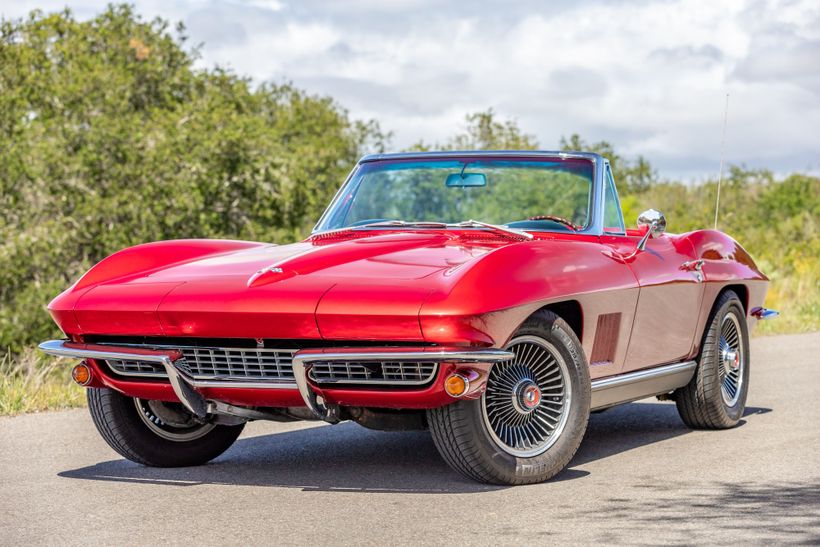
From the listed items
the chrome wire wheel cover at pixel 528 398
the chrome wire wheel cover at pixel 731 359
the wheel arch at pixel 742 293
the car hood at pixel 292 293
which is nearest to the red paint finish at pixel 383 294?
the car hood at pixel 292 293

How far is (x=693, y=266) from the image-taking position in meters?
7.25

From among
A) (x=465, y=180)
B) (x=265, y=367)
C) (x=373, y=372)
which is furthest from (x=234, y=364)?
(x=465, y=180)

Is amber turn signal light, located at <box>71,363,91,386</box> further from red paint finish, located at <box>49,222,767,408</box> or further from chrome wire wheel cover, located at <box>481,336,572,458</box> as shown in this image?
chrome wire wheel cover, located at <box>481,336,572,458</box>

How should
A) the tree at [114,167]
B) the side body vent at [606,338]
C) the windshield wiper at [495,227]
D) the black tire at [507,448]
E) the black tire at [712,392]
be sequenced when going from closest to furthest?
the black tire at [507,448] < the side body vent at [606,338] < the windshield wiper at [495,227] < the black tire at [712,392] < the tree at [114,167]

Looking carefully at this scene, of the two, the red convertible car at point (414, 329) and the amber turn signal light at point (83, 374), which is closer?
the red convertible car at point (414, 329)

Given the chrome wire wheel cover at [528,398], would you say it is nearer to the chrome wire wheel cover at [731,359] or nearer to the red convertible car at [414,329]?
the red convertible car at [414,329]

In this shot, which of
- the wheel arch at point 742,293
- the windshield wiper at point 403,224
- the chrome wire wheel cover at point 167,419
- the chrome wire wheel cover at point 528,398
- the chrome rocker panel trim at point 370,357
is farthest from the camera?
the wheel arch at point 742,293

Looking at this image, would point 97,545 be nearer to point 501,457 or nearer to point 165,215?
point 501,457

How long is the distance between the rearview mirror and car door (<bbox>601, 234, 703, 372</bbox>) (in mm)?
755

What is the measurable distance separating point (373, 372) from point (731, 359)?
3.19 metres

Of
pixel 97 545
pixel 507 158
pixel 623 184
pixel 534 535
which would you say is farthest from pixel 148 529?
pixel 623 184

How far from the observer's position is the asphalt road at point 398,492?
185 inches

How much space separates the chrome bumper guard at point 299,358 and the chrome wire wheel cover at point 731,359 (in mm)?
2764

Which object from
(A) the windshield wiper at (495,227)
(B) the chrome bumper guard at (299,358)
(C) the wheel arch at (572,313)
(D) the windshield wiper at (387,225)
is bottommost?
(B) the chrome bumper guard at (299,358)
